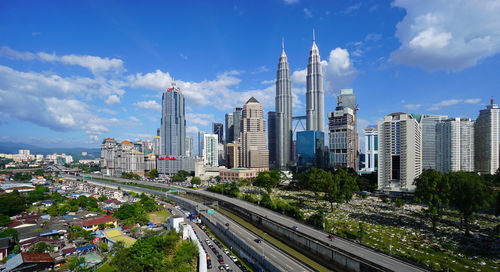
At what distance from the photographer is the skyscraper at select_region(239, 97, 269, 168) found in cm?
14588

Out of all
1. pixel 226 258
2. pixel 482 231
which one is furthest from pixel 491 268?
pixel 226 258

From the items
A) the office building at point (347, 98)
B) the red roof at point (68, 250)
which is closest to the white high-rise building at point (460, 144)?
the office building at point (347, 98)

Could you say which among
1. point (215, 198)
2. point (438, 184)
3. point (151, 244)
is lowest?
point (215, 198)

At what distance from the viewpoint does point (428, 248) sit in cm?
3372

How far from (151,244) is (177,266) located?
204 inches

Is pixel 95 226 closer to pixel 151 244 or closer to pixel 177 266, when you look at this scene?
pixel 151 244

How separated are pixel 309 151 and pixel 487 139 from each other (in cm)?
8049

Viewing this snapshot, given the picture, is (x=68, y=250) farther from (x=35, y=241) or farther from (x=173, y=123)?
(x=173, y=123)

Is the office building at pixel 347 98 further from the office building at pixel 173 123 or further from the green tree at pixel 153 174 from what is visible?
the green tree at pixel 153 174

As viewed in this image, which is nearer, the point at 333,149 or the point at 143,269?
the point at 143,269

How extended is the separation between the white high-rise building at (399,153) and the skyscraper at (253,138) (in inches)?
2939

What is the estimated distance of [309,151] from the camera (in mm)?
154250

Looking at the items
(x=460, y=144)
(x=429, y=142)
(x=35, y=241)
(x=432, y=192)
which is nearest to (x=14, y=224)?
(x=35, y=241)

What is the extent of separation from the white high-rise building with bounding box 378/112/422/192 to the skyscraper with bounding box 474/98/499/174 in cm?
3286
